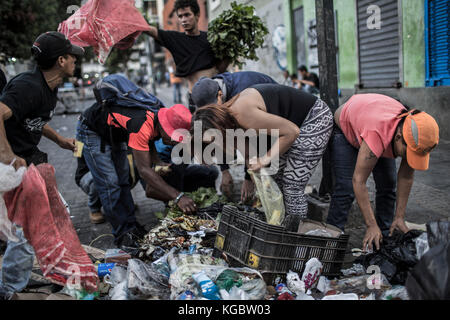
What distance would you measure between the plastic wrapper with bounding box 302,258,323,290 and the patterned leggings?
746 mm

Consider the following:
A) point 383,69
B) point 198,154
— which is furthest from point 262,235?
point 383,69

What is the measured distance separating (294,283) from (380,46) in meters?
8.53

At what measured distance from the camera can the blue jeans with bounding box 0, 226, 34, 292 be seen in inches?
96.5

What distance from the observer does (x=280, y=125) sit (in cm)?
295

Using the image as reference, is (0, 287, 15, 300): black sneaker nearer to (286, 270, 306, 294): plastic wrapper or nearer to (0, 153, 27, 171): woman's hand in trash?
(0, 153, 27, 171): woman's hand in trash

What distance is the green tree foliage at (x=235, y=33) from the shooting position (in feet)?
15.4

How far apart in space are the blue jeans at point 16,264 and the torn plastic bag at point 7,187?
0.16 feet

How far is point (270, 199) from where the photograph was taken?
2.92 meters

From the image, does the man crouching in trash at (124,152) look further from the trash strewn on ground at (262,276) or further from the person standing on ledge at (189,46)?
the person standing on ledge at (189,46)

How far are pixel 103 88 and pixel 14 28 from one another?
1116cm

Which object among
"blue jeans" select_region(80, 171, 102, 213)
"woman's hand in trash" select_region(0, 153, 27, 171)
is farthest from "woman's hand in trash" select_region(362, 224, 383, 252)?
"blue jeans" select_region(80, 171, 102, 213)

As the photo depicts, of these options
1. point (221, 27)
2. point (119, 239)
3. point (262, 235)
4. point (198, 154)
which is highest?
point (221, 27)

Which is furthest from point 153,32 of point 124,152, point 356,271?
point 356,271

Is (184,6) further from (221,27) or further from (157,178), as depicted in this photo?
(157,178)
